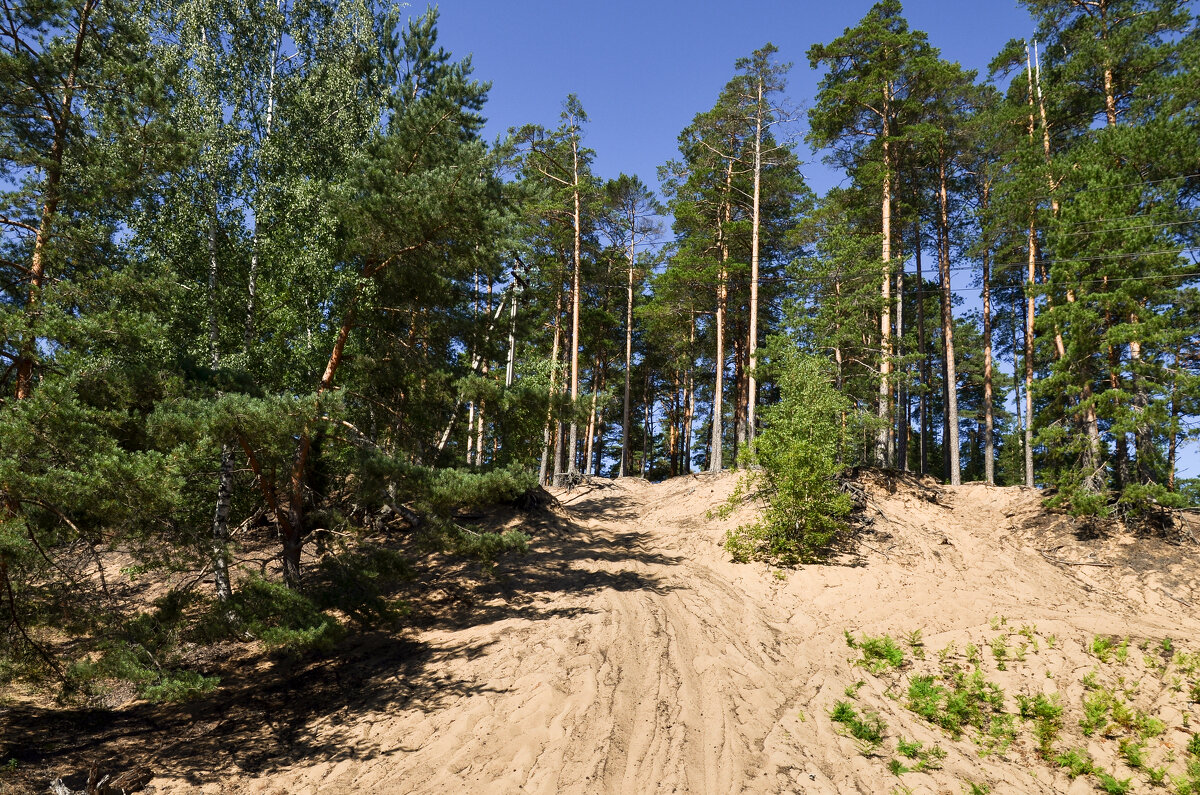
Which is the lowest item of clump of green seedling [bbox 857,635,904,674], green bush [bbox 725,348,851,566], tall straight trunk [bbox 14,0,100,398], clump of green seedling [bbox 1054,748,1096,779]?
clump of green seedling [bbox 1054,748,1096,779]

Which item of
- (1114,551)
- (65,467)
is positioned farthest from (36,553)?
(1114,551)

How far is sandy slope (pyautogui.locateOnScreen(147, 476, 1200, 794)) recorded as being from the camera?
5.86 m

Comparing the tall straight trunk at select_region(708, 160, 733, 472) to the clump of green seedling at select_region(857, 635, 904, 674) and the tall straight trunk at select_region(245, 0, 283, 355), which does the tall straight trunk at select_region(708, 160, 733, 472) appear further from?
the tall straight trunk at select_region(245, 0, 283, 355)

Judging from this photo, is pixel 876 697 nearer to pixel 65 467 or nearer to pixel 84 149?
pixel 65 467

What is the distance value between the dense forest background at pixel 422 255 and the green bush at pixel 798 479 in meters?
0.41

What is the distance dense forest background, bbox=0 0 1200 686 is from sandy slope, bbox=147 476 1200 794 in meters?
1.88

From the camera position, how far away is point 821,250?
58.7 feet

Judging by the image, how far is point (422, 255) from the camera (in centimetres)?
953

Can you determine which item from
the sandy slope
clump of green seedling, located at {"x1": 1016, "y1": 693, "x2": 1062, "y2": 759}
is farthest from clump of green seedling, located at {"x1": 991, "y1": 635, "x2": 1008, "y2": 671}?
clump of green seedling, located at {"x1": 1016, "y1": 693, "x2": 1062, "y2": 759}

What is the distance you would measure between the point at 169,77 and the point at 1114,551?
68.6ft

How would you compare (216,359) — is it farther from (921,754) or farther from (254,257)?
(921,754)

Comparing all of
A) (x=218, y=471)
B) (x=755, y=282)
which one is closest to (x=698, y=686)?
(x=218, y=471)

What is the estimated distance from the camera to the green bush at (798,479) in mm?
11133

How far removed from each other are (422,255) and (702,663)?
26.4 feet
